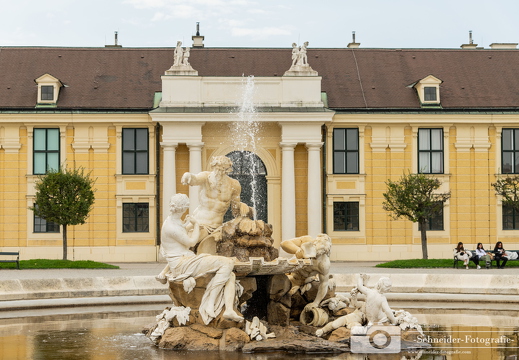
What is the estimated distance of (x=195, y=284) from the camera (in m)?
14.7

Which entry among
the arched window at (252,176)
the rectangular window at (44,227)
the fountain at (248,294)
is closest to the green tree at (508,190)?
the arched window at (252,176)

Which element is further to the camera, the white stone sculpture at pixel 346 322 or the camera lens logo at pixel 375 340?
the white stone sculpture at pixel 346 322

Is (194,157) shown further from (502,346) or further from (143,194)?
(502,346)

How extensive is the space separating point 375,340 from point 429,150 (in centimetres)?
3155

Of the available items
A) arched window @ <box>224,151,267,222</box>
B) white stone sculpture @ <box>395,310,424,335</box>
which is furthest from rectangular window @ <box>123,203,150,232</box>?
white stone sculpture @ <box>395,310,424,335</box>

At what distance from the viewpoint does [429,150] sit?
148 feet

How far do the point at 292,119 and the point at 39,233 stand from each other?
1276 cm

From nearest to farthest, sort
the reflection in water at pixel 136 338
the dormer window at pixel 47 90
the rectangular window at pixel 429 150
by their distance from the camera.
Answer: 1. the reflection in water at pixel 136 338
2. the dormer window at pixel 47 90
3. the rectangular window at pixel 429 150

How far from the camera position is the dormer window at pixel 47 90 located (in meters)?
44.2

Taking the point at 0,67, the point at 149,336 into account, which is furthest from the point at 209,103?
the point at 149,336

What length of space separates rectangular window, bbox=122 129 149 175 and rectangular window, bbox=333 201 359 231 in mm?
9157

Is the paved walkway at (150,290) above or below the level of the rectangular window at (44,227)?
below

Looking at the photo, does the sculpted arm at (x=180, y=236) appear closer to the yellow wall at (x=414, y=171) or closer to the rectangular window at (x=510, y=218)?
the yellow wall at (x=414, y=171)

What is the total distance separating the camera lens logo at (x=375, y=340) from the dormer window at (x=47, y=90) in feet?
105
